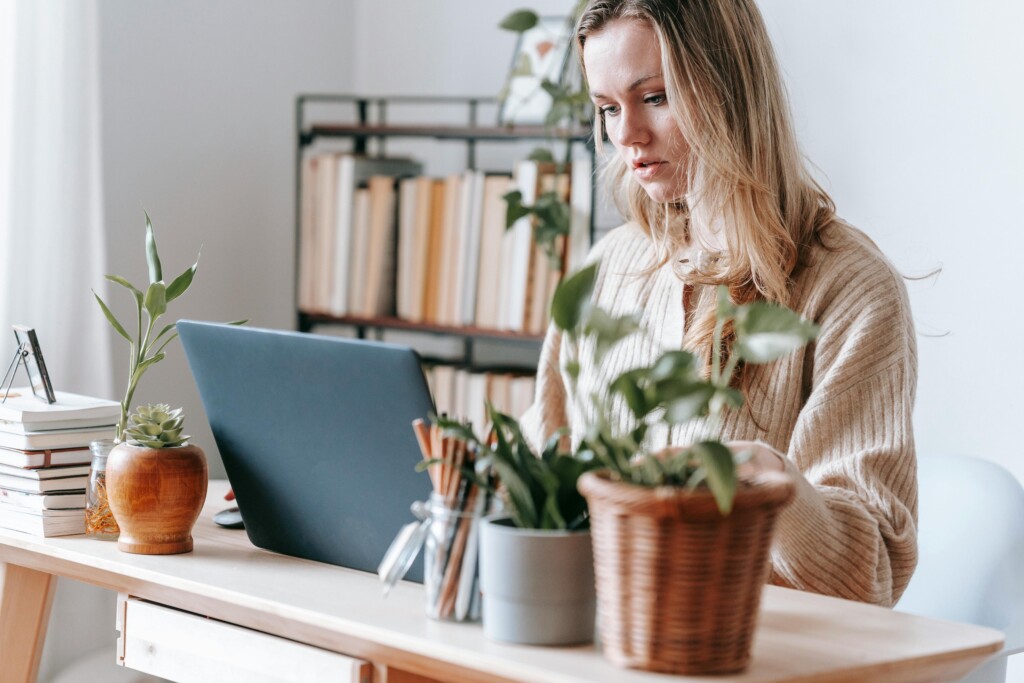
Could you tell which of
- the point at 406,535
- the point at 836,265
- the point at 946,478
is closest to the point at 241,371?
the point at 406,535

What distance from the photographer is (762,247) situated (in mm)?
1460

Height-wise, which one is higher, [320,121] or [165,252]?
[320,121]

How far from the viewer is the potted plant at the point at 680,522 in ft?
2.70

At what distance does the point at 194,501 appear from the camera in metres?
1.25

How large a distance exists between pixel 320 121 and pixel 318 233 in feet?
1.31

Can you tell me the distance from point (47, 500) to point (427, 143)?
5.97 feet

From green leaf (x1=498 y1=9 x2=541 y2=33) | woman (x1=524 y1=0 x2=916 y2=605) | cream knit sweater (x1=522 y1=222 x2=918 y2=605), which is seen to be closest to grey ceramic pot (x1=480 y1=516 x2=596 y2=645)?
cream knit sweater (x1=522 y1=222 x2=918 y2=605)

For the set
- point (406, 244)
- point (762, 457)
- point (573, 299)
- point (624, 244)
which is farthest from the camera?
point (406, 244)

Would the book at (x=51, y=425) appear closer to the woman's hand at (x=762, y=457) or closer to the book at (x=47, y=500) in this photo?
the book at (x=47, y=500)

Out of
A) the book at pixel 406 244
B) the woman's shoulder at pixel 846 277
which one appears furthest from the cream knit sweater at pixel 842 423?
the book at pixel 406 244

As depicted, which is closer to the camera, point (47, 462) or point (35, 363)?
point (47, 462)

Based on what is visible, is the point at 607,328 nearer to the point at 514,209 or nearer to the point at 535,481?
the point at 535,481

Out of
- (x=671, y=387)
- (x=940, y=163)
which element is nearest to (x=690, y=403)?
(x=671, y=387)

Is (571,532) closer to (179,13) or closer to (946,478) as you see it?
(946,478)
